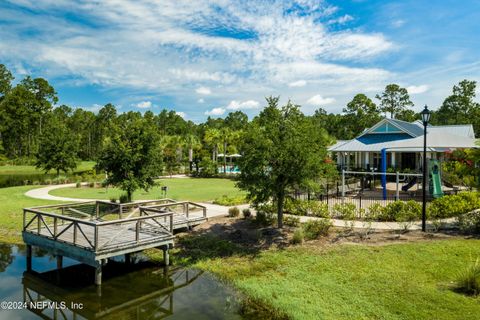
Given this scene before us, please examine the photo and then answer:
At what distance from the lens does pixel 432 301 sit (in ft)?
29.6

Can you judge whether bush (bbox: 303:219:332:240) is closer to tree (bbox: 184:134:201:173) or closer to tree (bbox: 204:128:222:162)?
tree (bbox: 184:134:201:173)

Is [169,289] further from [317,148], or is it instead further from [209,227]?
[317,148]

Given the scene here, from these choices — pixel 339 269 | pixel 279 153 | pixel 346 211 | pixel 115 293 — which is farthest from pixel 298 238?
pixel 115 293

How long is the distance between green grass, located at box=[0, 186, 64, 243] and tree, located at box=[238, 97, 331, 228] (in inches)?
440

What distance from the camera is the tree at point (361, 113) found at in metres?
63.7

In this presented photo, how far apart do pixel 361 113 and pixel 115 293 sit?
60569 mm

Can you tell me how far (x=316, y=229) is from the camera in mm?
14789

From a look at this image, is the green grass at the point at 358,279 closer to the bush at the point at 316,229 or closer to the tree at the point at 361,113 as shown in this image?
the bush at the point at 316,229

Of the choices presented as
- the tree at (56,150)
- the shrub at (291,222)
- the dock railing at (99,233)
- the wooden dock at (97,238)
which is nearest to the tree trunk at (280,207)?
the shrub at (291,222)

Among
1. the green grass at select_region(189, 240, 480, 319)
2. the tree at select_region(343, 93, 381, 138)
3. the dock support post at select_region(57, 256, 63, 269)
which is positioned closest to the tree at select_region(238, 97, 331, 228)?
the green grass at select_region(189, 240, 480, 319)

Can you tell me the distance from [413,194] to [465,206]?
209 inches

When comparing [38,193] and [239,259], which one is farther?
[38,193]

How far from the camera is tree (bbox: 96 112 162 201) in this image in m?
20.0

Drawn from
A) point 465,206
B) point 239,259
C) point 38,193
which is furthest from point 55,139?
point 465,206
